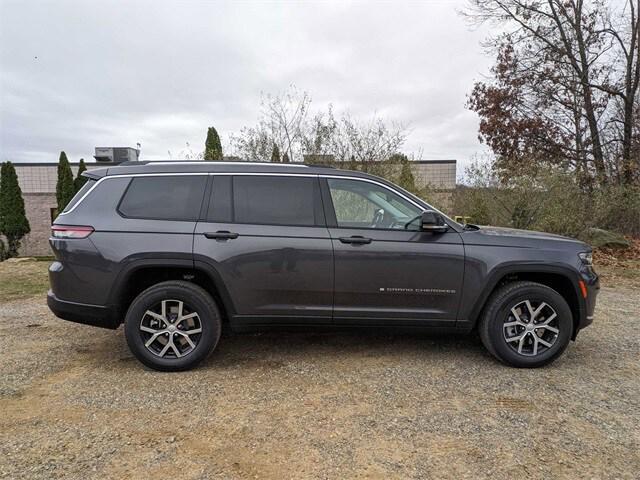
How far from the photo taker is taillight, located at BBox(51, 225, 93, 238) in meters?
3.62

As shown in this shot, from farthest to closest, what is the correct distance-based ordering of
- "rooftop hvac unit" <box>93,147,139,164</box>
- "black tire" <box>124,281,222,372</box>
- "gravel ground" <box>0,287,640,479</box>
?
"rooftop hvac unit" <box>93,147,139,164</box>, "black tire" <box>124,281,222,372</box>, "gravel ground" <box>0,287,640,479</box>

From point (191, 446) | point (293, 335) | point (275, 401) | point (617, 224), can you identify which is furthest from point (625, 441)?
point (617, 224)

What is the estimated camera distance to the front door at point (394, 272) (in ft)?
12.1

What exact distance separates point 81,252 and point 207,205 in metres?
1.14

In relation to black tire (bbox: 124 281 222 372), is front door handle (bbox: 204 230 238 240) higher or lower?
higher

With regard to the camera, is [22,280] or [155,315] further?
[22,280]

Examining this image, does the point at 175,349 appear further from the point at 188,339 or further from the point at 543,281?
the point at 543,281

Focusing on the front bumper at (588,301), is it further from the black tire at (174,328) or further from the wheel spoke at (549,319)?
the black tire at (174,328)

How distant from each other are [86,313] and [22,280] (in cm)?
597

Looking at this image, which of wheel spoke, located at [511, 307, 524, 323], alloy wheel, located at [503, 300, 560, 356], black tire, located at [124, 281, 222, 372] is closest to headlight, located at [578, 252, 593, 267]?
alloy wheel, located at [503, 300, 560, 356]

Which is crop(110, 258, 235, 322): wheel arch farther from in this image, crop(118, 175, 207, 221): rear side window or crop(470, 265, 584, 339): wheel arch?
crop(470, 265, 584, 339): wheel arch

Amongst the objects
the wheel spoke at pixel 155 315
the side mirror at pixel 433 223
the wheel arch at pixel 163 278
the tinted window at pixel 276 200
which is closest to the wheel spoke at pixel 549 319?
the side mirror at pixel 433 223

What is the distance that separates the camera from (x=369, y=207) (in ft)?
12.8

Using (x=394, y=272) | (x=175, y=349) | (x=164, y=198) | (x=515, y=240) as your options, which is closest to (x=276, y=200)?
(x=164, y=198)
